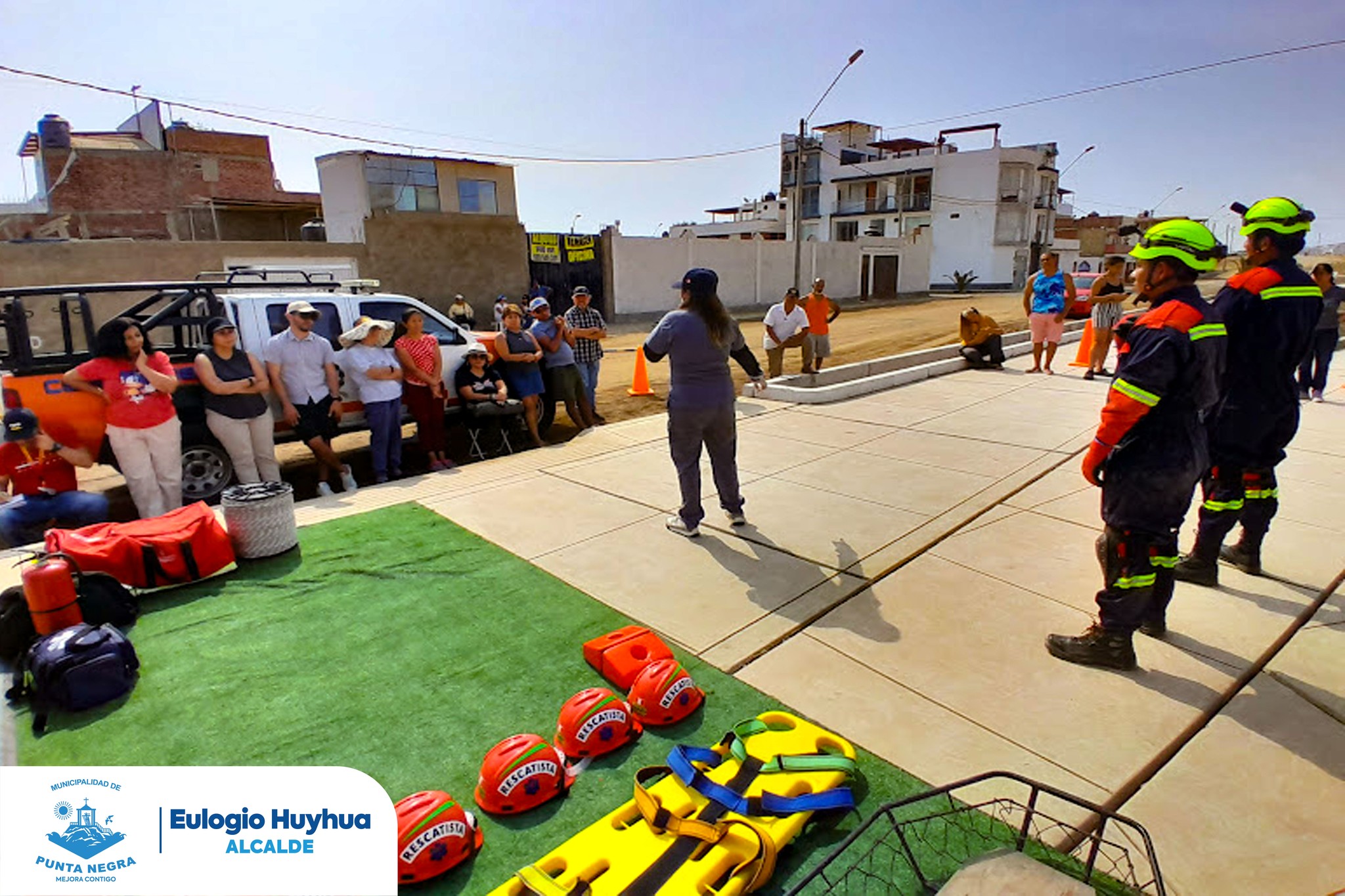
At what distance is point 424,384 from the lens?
24.6 feet

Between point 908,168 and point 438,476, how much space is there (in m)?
56.6

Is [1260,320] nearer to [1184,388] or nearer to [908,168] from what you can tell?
[1184,388]

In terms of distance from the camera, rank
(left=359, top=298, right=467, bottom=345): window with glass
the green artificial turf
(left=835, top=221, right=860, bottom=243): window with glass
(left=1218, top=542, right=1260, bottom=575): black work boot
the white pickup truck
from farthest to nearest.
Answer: (left=835, top=221, right=860, bottom=243): window with glass → (left=359, top=298, right=467, bottom=345): window with glass → the white pickup truck → (left=1218, top=542, right=1260, bottom=575): black work boot → the green artificial turf

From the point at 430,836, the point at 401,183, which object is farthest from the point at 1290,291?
the point at 401,183

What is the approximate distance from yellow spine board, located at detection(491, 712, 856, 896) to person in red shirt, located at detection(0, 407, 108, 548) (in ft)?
15.5

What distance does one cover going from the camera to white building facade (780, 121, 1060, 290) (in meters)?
51.8

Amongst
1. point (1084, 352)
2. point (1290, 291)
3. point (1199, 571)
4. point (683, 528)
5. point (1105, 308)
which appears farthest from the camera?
point (1084, 352)

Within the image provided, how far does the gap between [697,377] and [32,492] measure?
470 centimetres

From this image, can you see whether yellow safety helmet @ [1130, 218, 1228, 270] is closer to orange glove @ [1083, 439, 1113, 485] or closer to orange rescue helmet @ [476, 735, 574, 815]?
orange glove @ [1083, 439, 1113, 485]

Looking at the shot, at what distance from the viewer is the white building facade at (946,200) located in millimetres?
51844

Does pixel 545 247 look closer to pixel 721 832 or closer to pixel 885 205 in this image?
Result: pixel 721 832

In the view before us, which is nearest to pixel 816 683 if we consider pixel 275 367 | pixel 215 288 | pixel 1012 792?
pixel 1012 792

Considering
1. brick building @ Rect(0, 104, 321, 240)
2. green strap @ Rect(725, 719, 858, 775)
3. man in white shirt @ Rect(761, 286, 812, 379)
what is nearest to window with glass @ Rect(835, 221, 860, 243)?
brick building @ Rect(0, 104, 321, 240)

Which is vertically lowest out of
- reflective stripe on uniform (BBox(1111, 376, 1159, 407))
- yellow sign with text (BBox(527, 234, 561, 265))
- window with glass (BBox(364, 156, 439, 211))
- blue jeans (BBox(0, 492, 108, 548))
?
blue jeans (BBox(0, 492, 108, 548))
